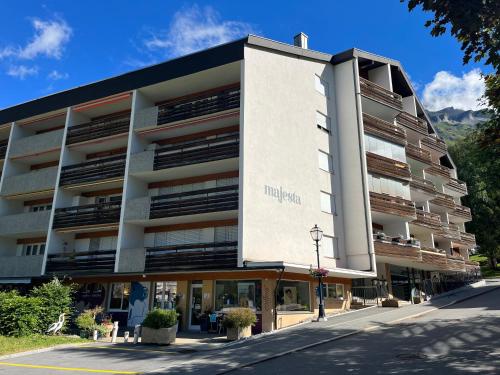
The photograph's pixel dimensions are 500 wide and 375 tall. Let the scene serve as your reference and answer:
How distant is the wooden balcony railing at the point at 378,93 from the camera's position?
100ft

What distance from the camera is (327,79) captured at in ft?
101

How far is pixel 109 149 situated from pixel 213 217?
35.4 ft

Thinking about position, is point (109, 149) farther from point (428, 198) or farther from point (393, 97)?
point (428, 198)

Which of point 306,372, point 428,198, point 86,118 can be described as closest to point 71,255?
point 86,118

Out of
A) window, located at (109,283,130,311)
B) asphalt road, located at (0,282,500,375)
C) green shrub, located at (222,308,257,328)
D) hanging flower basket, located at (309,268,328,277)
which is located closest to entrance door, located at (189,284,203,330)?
window, located at (109,283,130,311)

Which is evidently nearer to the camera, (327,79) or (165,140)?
(165,140)

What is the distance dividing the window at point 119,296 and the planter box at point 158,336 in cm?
765

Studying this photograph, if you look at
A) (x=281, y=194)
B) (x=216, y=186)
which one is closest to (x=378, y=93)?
(x=281, y=194)

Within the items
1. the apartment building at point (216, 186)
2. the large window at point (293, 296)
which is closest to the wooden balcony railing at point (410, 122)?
the apartment building at point (216, 186)

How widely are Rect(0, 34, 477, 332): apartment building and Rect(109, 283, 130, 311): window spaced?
0.08 m

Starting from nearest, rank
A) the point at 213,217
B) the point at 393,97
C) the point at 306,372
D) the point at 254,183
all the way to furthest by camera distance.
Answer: the point at 306,372 → the point at 254,183 → the point at 213,217 → the point at 393,97

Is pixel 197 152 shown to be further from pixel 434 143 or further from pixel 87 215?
pixel 434 143

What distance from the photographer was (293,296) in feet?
77.1

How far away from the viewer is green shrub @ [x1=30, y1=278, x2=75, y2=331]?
70.0 ft
